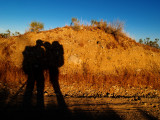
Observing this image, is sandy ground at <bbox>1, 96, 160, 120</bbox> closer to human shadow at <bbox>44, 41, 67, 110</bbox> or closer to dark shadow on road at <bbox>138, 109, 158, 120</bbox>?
dark shadow on road at <bbox>138, 109, 158, 120</bbox>

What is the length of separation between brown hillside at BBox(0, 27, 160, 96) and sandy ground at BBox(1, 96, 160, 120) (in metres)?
1.14

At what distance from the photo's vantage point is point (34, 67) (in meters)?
6.61

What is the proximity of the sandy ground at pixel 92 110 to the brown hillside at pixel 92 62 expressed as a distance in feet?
3.73

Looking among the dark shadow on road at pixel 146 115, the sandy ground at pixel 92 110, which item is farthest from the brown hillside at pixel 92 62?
the dark shadow on road at pixel 146 115

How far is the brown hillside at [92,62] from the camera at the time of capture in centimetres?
566

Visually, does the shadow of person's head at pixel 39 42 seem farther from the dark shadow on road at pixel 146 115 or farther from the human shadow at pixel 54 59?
the dark shadow on road at pixel 146 115

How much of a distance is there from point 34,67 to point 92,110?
16.0 feet

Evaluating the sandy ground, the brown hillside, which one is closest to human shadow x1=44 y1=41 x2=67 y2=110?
the brown hillside

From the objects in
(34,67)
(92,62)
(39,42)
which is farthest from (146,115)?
(39,42)

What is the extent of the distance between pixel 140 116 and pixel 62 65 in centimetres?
512

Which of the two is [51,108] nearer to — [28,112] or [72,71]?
[28,112]

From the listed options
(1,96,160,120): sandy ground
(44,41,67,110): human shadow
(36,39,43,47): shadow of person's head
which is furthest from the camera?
(36,39,43,47): shadow of person's head

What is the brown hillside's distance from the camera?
5.66 m

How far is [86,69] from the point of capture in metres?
6.93
